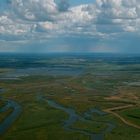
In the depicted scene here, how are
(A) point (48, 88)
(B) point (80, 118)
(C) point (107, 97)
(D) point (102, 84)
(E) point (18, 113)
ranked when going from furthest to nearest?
1. (D) point (102, 84)
2. (A) point (48, 88)
3. (C) point (107, 97)
4. (E) point (18, 113)
5. (B) point (80, 118)

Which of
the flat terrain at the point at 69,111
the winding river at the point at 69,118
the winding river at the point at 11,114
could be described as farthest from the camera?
the winding river at the point at 11,114

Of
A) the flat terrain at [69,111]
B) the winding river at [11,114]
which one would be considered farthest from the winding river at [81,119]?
the winding river at [11,114]

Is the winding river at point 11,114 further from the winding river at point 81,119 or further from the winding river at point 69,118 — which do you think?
the winding river at point 81,119

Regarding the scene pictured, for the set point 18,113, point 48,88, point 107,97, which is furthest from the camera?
point 48,88

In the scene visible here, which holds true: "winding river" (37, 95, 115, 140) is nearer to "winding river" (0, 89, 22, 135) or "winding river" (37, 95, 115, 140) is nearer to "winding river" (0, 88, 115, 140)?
"winding river" (0, 88, 115, 140)

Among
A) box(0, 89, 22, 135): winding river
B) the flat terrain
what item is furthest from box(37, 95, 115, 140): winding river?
box(0, 89, 22, 135): winding river

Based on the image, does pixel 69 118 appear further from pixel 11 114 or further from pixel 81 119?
pixel 11 114

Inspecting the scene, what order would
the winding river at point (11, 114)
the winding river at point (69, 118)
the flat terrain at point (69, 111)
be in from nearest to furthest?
the flat terrain at point (69, 111)
the winding river at point (69, 118)
the winding river at point (11, 114)

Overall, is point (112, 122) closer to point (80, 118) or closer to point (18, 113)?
point (80, 118)

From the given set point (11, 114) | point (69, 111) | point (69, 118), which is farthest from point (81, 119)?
point (11, 114)

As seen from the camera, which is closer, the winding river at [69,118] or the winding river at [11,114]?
the winding river at [69,118]

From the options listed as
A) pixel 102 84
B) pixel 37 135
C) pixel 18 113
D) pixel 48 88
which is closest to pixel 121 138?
pixel 37 135
